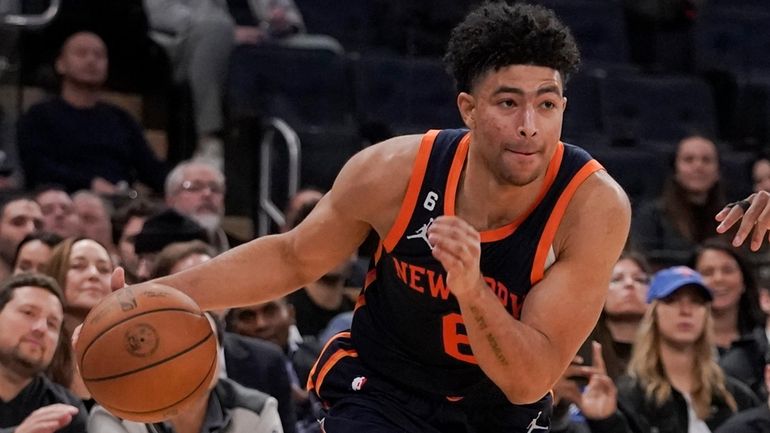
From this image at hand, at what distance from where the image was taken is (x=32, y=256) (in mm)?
6418

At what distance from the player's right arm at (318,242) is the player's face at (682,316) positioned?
294 cm

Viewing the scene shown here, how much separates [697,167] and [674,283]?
205 cm

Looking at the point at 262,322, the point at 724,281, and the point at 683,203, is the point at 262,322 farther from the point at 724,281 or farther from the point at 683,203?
the point at 683,203

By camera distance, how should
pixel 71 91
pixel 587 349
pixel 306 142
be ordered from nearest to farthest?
pixel 587 349 < pixel 71 91 < pixel 306 142

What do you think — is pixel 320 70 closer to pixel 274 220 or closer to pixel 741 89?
pixel 274 220

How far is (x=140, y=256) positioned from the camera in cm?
674

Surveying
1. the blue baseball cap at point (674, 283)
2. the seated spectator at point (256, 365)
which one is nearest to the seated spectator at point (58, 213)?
the seated spectator at point (256, 365)

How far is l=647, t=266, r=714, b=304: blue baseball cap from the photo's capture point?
6.63 metres

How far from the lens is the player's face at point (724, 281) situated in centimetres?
730

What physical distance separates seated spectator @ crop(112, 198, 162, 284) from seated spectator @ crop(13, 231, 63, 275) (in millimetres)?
469

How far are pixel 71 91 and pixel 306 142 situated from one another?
1480 millimetres

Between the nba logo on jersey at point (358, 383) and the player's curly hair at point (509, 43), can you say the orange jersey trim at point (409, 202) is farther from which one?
the nba logo on jersey at point (358, 383)

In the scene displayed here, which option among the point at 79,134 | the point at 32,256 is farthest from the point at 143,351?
the point at 79,134

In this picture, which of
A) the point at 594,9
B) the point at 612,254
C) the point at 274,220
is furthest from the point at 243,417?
the point at 594,9
